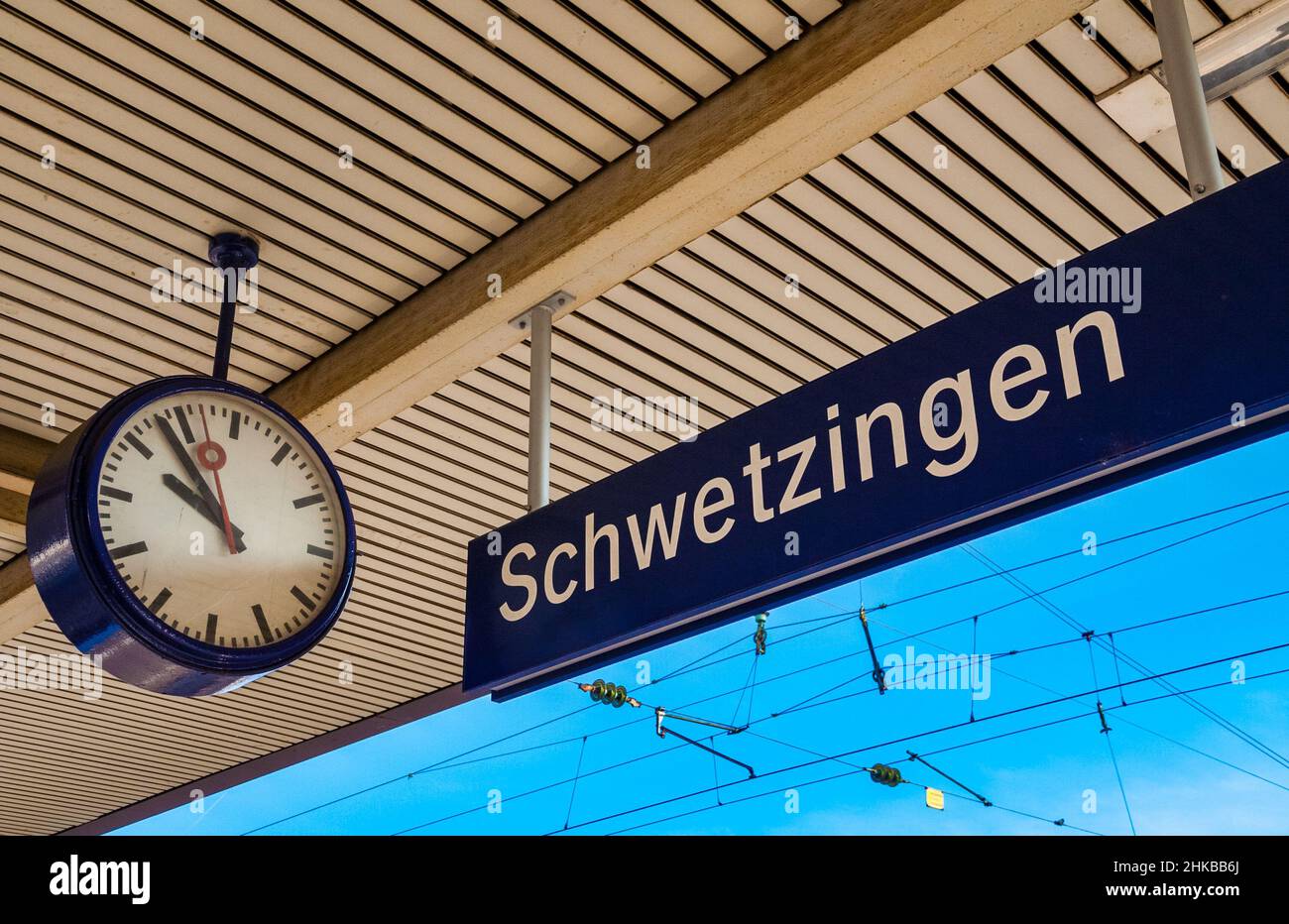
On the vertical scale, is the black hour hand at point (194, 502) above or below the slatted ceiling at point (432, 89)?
below

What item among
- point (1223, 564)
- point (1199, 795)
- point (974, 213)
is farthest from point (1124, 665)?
point (974, 213)

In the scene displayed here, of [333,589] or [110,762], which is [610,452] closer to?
[333,589]

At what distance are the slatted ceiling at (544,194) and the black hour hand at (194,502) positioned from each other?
943mm

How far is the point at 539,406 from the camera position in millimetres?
3219

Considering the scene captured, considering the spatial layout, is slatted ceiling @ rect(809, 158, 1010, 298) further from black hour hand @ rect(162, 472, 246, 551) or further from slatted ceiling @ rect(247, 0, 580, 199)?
black hour hand @ rect(162, 472, 246, 551)

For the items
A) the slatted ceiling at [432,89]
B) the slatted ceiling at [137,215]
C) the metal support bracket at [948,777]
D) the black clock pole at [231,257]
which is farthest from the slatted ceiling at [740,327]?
the metal support bracket at [948,777]

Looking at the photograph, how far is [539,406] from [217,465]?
0.87 metres

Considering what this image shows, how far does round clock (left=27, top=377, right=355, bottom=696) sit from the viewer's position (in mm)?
2340

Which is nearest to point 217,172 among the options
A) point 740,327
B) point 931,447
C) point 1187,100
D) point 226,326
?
point 226,326

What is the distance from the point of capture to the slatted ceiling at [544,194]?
282 cm

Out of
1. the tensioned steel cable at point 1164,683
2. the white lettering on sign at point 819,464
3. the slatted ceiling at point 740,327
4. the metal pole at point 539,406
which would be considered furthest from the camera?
the tensioned steel cable at point 1164,683

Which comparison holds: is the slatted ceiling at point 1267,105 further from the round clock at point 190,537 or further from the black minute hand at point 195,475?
the black minute hand at point 195,475

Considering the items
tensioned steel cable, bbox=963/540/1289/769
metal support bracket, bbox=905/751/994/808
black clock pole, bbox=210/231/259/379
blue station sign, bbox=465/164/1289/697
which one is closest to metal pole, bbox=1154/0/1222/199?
→ blue station sign, bbox=465/164/1289/697

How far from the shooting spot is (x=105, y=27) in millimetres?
2750
